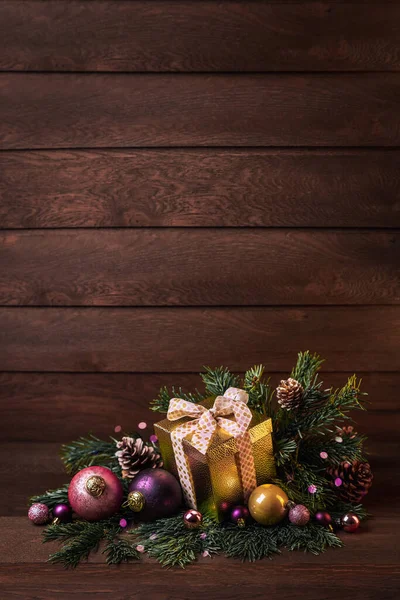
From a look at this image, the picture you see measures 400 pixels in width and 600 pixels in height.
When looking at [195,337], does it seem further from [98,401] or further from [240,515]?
[240,515]

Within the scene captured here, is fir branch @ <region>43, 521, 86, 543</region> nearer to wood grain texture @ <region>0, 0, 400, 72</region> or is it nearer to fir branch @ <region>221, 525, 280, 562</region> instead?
fir branch @ <region>221, 525, 280, 562</region>

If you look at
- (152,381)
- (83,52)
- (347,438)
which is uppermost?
(83,52)

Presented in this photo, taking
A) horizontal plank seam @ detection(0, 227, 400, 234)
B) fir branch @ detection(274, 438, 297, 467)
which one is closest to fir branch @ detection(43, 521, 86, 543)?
fir branch @ detection(274, 438, 297, 467)

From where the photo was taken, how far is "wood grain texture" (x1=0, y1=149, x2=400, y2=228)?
4.33 feet

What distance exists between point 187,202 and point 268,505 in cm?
65

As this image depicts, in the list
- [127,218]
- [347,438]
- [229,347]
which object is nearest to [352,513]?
[347,438]

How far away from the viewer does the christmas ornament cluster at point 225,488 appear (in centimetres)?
95

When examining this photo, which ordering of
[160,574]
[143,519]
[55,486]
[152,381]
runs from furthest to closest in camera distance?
[152,381] → [55,486] → [143,519] → [160,574]

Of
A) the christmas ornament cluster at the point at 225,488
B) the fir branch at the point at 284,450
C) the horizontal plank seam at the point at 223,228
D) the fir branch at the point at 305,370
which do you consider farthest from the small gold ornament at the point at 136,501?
the horizontal plank seam at the point at 223,228

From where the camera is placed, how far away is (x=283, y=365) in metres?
1.38

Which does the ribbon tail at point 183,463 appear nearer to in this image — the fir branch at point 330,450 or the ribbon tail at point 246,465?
the ribbon tail at point 246,465

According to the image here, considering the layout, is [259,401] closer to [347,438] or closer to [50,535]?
[347,438]

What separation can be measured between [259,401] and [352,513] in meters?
0.23

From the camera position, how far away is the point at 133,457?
104 centimetres
